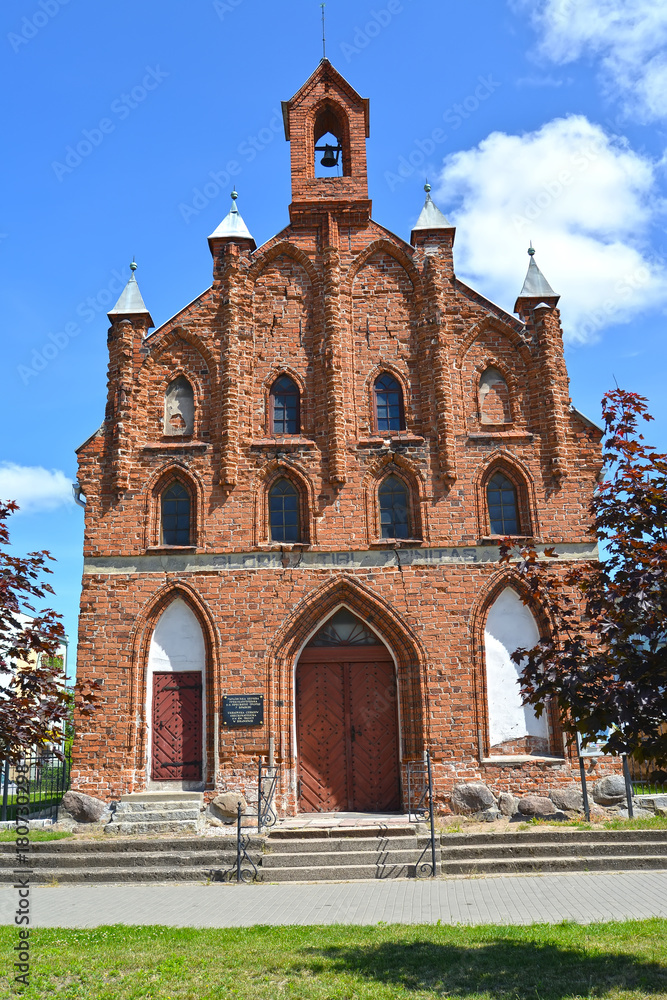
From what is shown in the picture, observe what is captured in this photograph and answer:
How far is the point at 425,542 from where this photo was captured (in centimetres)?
1695

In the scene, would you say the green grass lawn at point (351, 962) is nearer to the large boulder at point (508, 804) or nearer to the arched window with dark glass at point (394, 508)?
the large boulder at point (508, 804)

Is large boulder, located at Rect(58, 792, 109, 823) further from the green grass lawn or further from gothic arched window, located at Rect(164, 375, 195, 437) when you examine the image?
gothic arched window, located at Rect(164, 375, 195, 437)

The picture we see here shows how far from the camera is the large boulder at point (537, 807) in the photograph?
15.6 meters

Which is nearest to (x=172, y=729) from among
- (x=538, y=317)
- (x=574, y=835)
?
(x=574, y=835)

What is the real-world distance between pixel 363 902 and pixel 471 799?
17.0ft

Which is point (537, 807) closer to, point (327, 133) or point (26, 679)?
point (26, 679)

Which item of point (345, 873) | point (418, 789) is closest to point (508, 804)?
point (418, 789)

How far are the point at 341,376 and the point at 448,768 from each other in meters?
8.26

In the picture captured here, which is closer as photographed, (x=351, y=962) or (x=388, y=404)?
(x=351, y=962)

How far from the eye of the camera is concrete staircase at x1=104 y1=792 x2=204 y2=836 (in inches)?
596

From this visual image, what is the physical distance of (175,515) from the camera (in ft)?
57.7

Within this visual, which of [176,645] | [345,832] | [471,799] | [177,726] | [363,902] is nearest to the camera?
[363,902]

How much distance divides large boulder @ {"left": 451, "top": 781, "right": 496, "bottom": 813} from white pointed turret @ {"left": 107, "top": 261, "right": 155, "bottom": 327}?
1176cm

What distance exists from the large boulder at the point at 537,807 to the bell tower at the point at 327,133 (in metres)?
13.3
